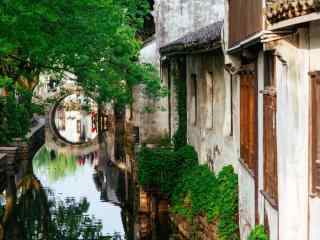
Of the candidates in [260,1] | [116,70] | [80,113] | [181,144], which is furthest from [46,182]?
[80,113]

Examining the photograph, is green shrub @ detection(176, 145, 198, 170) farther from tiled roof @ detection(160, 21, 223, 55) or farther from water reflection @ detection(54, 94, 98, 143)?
water reflection @ detection(54, 94, 98, 143)

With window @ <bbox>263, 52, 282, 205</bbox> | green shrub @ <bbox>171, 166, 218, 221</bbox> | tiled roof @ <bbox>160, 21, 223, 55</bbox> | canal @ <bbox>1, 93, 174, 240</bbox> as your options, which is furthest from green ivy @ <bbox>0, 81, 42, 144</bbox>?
window @ <bbox>263, 52, 282, 205</bbox>

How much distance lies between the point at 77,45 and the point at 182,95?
750 cm

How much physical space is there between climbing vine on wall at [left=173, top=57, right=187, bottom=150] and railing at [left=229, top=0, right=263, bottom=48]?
9.09 meters

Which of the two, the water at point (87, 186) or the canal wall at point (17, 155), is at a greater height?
the canal wall at point (17, 155)

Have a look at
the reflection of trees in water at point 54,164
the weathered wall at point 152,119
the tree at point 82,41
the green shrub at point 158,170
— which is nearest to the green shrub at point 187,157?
the green shrub at point 158,170

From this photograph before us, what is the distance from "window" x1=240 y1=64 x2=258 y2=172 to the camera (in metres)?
13.1

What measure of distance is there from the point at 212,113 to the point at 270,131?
8550 mm

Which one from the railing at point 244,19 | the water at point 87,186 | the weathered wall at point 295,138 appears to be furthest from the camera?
the water at point 87,186

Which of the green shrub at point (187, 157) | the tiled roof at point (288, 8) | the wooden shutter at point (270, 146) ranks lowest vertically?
the green shrub at point (187, 157)

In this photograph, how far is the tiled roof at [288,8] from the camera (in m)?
Answer: 7.81

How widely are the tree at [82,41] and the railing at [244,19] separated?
331cm

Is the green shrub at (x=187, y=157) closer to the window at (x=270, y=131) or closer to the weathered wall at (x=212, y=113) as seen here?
the weathered wall at (x=212, y=113)

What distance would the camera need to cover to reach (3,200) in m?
30.4
